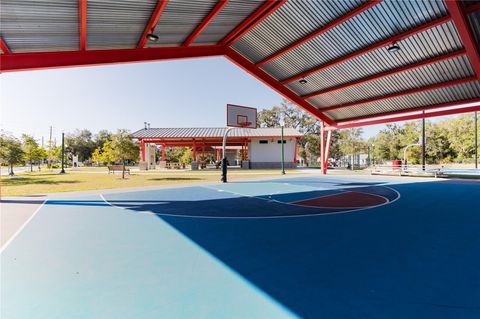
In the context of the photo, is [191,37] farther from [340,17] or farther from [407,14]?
[407,14]

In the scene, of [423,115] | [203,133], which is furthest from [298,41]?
[203,133]

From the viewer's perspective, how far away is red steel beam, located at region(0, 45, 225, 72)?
8.70 m

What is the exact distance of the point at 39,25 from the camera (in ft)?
25.9

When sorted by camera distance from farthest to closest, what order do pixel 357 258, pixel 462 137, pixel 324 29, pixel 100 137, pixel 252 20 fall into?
pixel 100 137, pixel 462 137, pixel 324 29, pixel 252 20, pixel 357 258

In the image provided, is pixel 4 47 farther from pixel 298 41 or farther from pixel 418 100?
pixel 418 100

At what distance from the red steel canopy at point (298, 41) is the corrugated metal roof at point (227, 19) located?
65 millimetres

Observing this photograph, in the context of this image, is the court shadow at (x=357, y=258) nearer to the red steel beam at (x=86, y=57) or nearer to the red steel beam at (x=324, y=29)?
the red steel beam at (x=86, y=57)

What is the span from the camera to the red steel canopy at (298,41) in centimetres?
852

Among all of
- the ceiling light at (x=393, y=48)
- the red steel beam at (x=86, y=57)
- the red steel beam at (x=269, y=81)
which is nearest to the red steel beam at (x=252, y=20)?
the red steel beam at (x=269, y=81)

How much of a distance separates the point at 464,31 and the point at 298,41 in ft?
24.2

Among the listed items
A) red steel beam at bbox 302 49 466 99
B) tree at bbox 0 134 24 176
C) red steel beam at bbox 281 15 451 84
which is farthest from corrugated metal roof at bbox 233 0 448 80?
tree at bbox 0 134 24 176

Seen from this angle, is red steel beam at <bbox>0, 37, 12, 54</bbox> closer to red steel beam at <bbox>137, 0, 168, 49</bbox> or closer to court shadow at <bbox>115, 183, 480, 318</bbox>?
red steel beam at <bbox>137, 0, 168, 49</bbox>

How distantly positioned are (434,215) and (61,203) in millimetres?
12495

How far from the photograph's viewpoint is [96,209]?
8109mm
